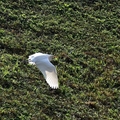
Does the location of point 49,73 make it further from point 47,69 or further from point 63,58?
point 63,58

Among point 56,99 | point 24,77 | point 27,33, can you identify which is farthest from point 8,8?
point 56,99

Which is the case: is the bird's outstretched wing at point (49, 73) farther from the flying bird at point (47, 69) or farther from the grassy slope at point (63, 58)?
the grassy slope at point (63, 58)

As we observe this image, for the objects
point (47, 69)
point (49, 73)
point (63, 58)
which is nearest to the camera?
point (49, 73)

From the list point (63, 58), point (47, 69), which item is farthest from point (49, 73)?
point (63, 58)

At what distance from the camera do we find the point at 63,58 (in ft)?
38.2

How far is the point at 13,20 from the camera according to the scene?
13336 millimetres

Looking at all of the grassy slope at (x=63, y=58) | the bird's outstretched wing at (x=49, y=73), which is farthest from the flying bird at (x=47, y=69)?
the grassy slope at (x=63, y=58)

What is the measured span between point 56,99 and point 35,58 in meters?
1.77

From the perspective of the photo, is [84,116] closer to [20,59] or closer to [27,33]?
[20,59]

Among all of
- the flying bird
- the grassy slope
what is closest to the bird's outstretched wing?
the flying bird

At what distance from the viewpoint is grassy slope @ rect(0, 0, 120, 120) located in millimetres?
9242

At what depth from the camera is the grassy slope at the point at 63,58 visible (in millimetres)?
9242

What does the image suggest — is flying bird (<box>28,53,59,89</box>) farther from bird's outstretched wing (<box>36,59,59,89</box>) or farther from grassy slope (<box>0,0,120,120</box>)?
grassy slope (<box>0,0,120,120</box>)

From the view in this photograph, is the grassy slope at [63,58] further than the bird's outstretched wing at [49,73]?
Yes
